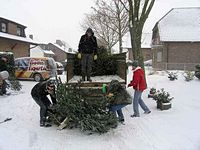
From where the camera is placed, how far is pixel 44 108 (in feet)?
24.9

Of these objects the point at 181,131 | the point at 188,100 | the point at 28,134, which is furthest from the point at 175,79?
the point at 28,134

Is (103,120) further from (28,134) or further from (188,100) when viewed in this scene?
(188,100)

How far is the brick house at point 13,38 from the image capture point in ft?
87.9

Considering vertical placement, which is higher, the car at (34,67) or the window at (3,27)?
the window at (3,27)

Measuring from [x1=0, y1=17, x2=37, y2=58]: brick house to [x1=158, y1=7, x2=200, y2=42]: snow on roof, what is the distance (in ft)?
53.3

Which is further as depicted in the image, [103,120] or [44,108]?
[44,108]

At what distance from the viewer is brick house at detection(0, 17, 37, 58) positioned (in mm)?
26781

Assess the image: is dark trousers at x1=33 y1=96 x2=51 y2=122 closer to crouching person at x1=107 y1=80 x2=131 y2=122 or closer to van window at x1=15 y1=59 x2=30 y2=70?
crouching person at x1=107 y1=80 x2=131 y2=122

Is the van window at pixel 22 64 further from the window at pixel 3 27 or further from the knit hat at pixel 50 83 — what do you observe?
the knit hat at pixel 50 83

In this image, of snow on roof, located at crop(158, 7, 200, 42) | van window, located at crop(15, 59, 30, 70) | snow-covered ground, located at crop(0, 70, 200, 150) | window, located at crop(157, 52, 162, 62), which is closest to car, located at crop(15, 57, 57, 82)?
van window, located at crop(15, 59, 30, 70)

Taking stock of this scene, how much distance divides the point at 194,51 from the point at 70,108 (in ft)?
99.1

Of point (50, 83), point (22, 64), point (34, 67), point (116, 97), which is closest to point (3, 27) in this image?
point (22, 64)

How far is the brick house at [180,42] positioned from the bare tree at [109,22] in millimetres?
5655

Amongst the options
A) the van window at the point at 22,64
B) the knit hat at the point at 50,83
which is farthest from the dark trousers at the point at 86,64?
the van window at the point at 22,64
